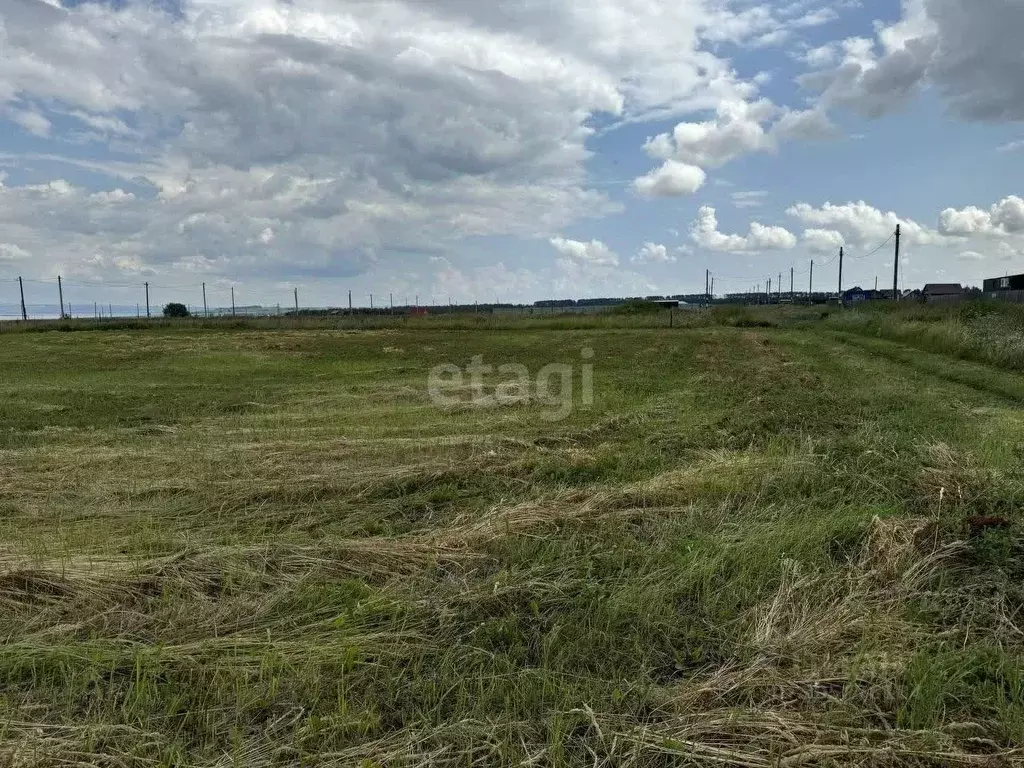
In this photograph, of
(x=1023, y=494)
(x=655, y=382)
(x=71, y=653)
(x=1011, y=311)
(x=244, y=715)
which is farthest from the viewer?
→ (x=1011, y=311)

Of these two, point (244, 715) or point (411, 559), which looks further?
point (411, 559)

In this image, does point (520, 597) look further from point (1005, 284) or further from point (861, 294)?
point (861, 294)

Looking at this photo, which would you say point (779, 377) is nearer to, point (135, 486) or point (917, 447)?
point (917, 447)

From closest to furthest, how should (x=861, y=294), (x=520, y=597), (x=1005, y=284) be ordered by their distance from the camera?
1. (x=520, y=597)
2. (x=1005, y=284)
3. (x=861, y=294)

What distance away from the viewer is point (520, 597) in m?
3.80

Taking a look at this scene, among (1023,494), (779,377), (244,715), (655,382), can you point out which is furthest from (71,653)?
(779,377)

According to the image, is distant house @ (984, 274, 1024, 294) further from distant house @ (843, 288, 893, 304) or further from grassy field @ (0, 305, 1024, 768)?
grassy field @ (0, 305, 1024, 768)

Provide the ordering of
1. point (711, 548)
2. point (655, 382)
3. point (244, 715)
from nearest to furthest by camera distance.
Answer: point (244, 715) < point (711, 548) < point (655, 382)

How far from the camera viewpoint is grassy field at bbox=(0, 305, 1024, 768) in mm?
2672

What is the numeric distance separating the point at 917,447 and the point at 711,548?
3.79 metres

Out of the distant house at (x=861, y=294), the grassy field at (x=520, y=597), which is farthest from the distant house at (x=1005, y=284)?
the grassy field at (x=520, y=597)

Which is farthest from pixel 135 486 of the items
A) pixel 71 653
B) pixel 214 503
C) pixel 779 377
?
pixel 779 377

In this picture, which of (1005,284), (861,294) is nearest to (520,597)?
(1005,284)

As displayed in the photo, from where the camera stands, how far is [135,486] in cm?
640
